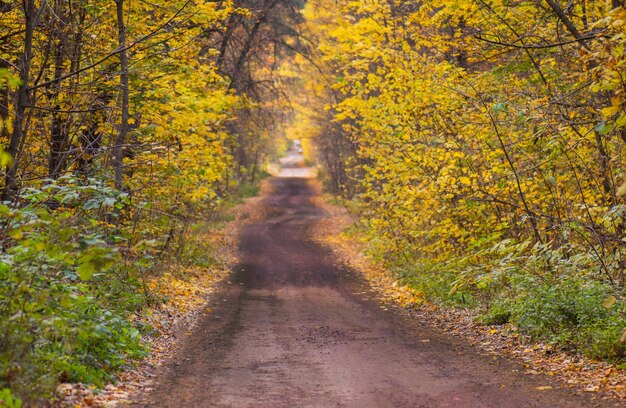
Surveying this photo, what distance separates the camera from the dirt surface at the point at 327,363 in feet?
23.0

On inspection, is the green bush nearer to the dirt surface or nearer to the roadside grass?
the dirt surface

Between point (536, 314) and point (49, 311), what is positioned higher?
point (49, 311)

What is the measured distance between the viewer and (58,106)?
12.3 m

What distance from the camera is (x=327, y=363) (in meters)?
8.80

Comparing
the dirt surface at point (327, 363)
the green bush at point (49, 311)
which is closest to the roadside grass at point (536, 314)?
the dirt surface at point (327, 363)

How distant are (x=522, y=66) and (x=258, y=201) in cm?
3571

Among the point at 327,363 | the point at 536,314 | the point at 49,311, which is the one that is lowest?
the point at 327,363

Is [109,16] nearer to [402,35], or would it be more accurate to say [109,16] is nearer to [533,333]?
[402,35]

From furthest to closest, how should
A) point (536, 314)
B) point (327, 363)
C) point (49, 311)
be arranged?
point (536, 314), point (327, 363), point (49, 311)

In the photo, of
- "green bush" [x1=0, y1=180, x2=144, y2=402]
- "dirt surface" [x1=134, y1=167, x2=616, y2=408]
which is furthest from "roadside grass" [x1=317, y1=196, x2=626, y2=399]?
"green bush" [x1=0, y1=180, x2=144, y2=402]

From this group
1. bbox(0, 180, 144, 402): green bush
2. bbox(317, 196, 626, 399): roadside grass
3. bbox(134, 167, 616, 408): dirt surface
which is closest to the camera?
bbox(0, 180, 144, 402): green bush

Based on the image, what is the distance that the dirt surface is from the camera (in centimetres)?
701

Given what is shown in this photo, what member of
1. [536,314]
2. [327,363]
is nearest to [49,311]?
[327,363]

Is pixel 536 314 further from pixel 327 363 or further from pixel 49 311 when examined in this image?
pixel 49 311
